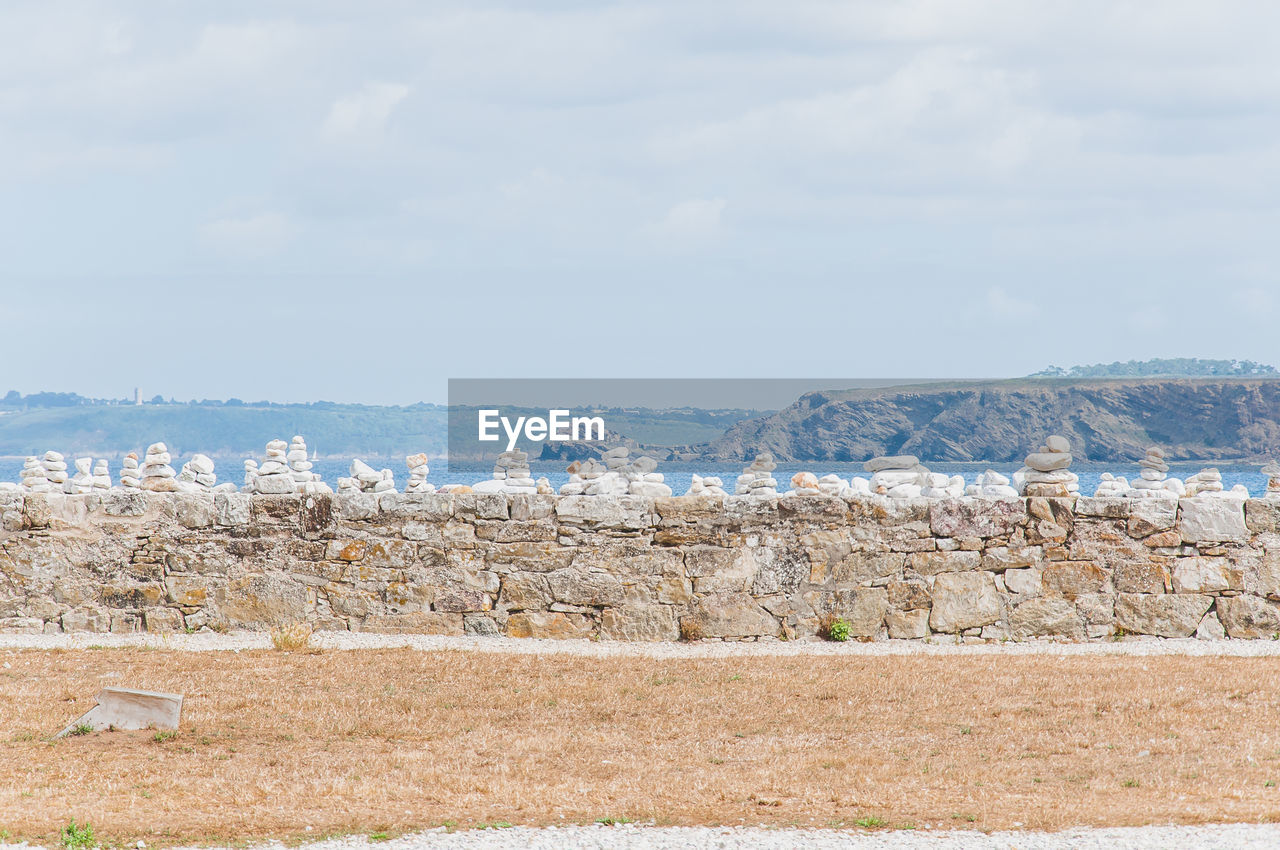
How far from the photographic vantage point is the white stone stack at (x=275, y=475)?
36.5 ft

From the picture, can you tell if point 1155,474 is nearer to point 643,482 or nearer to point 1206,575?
point 1206,575

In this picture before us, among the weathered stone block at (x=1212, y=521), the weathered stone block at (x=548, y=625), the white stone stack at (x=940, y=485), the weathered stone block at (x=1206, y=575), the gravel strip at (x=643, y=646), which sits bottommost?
the gravel strip at (x=643, y=646)

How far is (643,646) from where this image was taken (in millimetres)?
10305

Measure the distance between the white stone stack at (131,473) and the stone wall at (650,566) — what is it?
1818mm

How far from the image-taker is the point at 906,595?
416 inches

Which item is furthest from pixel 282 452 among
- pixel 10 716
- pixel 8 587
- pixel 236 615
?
pixel 10 716

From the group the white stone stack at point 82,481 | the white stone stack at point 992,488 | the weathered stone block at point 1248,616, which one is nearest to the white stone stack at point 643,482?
the white stone stack at point 992,488

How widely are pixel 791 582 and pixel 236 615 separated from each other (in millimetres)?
4902

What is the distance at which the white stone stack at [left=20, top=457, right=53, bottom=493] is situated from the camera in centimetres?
1214

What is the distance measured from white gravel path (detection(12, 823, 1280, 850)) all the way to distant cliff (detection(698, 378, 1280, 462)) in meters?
47.6

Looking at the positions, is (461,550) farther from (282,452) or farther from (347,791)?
(347,791)

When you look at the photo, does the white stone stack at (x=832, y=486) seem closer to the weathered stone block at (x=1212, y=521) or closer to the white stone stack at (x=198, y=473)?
the weathered stone block at (x=1212, y=521)

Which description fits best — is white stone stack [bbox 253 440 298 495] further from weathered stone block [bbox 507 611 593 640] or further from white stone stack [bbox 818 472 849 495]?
white stone stack [bbox 818 472 849 495]

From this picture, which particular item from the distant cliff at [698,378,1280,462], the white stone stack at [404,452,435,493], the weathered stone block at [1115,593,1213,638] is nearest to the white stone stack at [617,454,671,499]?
the white stone stack at [404,452,435,493]
